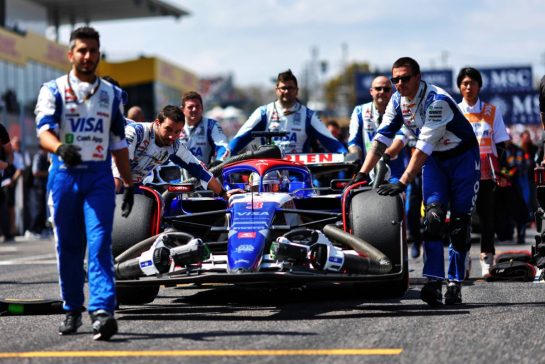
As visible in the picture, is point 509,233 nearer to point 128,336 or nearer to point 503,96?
point 128,336

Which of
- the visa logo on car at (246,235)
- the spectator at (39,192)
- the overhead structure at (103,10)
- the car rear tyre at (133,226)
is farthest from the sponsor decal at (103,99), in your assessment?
the overhead structure at (103,10)

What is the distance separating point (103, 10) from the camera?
179 ft

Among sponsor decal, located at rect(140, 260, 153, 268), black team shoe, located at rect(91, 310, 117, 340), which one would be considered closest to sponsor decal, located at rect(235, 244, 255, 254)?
sponsor decal, located at rect(140, 260, 153, 268)

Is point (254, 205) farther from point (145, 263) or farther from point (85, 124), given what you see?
point (85, 124)

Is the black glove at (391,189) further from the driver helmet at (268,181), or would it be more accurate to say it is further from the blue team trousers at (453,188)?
the driver helmet at (268,181)

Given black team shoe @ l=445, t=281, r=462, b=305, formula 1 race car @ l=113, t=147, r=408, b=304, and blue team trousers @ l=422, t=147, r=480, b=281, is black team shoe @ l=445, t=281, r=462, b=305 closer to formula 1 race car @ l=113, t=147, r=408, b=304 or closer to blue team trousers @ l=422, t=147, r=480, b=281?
blue team trousers @ l=422, t=147, r=480, b=281

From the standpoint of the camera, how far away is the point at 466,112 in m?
12.4

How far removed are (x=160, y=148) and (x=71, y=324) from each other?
2.89 meters

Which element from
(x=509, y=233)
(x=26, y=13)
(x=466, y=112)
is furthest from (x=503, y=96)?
(x=466, y=112)

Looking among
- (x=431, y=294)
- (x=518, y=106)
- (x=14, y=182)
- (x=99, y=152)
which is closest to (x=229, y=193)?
(x=431, y=294)

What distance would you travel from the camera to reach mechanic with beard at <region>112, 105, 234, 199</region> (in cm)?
1049

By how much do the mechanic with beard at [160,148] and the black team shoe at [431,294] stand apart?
6.75ft

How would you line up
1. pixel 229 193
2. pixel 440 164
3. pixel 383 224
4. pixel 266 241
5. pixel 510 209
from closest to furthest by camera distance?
pixel 266 241, pixel 383 224, pixel 440 164, pixel 229 193, pixel 510 209

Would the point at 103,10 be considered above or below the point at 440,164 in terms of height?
above
